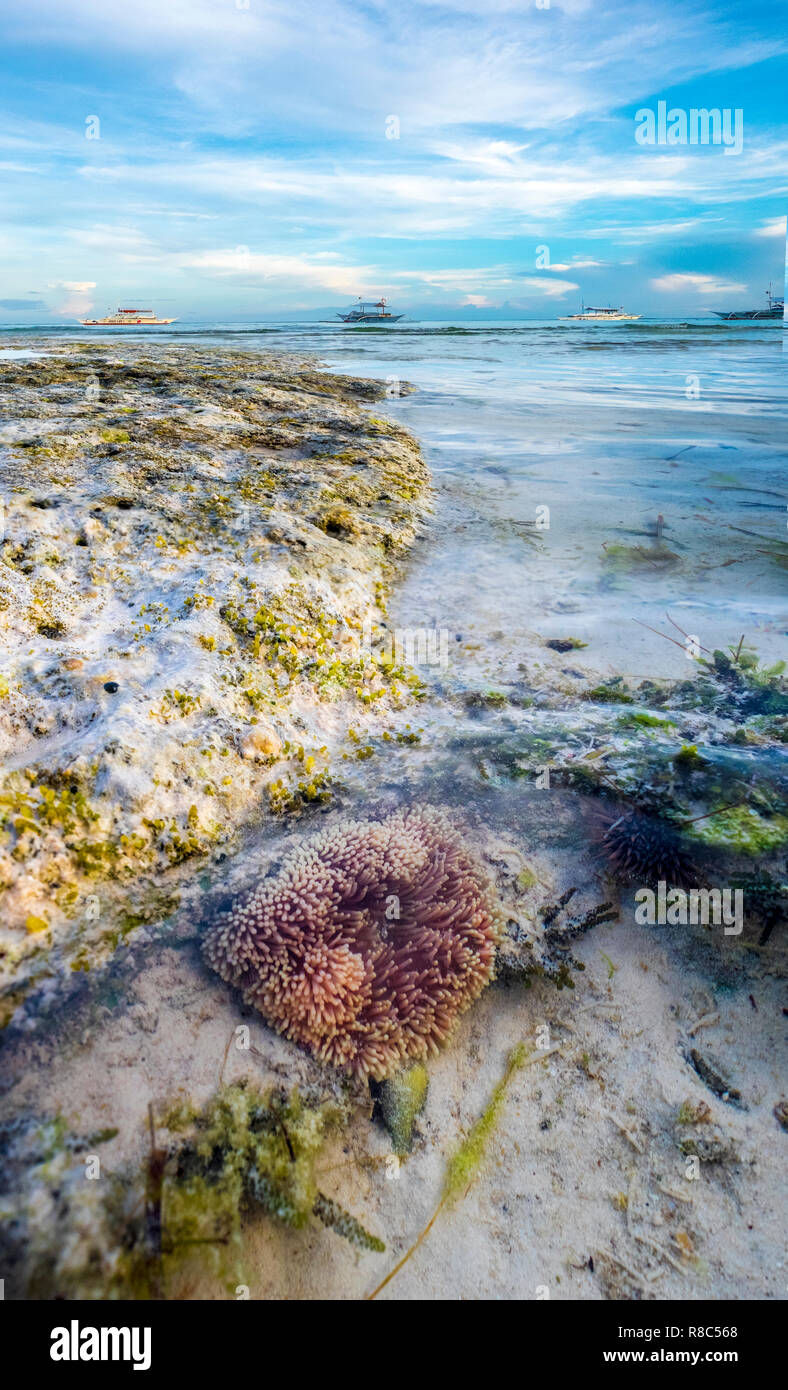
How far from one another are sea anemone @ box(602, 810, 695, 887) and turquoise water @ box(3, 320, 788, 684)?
1906mm

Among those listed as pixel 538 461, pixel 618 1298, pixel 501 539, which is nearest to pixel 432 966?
pixel 618 1298

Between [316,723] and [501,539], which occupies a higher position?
[501,539]

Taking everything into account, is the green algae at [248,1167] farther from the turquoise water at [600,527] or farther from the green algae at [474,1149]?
the turquoise water at [600,527]

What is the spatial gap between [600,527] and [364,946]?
7275 mm

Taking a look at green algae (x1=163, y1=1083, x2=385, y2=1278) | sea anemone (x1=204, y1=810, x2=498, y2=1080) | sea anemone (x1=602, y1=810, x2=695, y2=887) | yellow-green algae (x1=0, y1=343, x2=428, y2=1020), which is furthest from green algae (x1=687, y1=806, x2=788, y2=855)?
green algae (x1=163, y1=1083, x2=385, y2=1278)

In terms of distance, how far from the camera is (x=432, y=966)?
317 cm

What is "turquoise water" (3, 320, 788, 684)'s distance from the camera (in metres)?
6.25

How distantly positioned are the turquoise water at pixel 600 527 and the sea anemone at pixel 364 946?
239cm

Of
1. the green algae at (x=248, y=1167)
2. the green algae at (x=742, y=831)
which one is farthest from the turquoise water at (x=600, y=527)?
the green algae at (x=248, y=1167)

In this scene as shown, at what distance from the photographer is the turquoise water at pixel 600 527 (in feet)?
20.5

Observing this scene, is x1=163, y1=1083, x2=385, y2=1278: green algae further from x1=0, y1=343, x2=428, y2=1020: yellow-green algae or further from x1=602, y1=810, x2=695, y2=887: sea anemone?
x1=602, y1=810, x2=695, y2=887: sea anemone

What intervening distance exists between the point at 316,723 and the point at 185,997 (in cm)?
226
